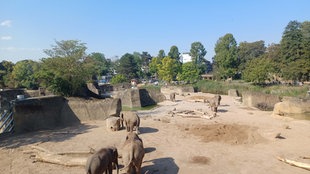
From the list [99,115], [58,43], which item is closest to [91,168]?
[99,115]

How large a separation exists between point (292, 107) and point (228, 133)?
11.5 m

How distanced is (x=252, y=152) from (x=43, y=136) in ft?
35.5

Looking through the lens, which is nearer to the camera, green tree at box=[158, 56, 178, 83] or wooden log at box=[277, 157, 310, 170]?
wooden log at box=[277, 157, 310, 170]

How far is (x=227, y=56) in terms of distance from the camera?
57.3 meters

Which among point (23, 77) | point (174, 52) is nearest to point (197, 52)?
point (174, 52)

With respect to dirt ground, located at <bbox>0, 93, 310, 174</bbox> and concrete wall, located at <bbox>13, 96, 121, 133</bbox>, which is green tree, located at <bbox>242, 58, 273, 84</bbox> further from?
concrete wall, located at <bbox>13, 96, 121, 133</bbox>

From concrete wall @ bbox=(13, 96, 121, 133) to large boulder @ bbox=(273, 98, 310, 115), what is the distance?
13.5 meters

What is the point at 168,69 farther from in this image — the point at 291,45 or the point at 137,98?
the point at 137,98

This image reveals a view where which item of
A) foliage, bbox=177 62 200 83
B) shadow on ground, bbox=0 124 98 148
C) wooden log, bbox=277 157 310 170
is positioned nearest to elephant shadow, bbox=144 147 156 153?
shadow on ground, bbox=0 124 98 148

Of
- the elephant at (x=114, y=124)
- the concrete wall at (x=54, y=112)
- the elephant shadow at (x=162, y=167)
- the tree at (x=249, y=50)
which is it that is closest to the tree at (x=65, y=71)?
the concrete wall at (x=54, y=112)

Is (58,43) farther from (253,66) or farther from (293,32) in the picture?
(293,32)

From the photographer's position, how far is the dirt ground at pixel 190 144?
9.38 m

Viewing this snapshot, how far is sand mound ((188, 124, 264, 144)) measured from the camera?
13.0 meters

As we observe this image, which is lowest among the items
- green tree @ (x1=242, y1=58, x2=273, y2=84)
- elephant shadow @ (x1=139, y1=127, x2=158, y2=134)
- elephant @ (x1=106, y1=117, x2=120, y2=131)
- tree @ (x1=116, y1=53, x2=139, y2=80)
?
elephant shadow @ (x1=139, y1=127, x2=158, y2=134)
